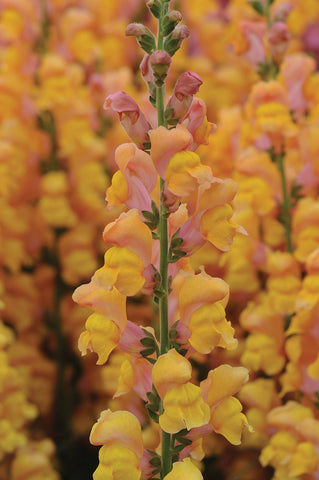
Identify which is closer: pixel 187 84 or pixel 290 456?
pixel 187 84

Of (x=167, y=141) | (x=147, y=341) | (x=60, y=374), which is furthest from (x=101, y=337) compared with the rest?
(x=60, y=374)

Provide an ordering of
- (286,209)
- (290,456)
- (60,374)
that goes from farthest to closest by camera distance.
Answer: (60,374) < (286,209) < (290,456)

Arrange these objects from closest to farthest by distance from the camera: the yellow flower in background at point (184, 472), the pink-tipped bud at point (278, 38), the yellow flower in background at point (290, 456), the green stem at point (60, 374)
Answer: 1. the yellow flower in background at point (184, 472)
2. the yellow flower in background at point (290, 456)
3. the pink-tipped bud at point (278, 38)
4. the green stem at point (60, 374)

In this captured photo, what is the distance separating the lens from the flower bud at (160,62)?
468 mm

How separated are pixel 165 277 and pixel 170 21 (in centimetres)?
18

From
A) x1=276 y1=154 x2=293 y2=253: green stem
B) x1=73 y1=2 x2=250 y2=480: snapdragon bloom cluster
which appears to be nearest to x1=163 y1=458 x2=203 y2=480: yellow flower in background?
x1=73 y1=2 x2=250 y2=480: snapdragon bloom cluster

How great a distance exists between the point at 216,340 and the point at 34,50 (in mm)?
870

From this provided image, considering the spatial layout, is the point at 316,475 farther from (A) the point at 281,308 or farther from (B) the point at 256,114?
(B) the point at 256,114

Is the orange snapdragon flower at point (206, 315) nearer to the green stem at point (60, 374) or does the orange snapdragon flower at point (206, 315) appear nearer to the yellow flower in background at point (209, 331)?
the yellow flower in background at point (209, 331)

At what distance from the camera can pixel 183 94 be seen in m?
0.49

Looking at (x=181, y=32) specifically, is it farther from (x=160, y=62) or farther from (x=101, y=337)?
(x=101, y=337)

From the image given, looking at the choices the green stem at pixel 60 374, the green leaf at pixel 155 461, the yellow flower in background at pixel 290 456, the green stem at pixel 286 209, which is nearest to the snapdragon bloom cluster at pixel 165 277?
the green leaf at pixel 155 461

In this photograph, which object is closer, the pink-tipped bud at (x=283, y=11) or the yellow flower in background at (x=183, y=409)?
the yellow flower in background at (x=183, y=409)

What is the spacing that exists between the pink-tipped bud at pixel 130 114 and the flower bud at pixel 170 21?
0.18 feet
